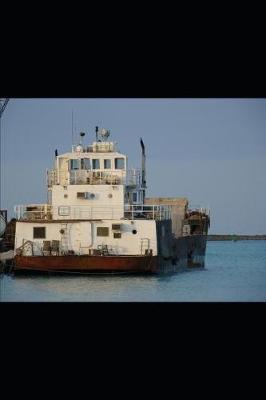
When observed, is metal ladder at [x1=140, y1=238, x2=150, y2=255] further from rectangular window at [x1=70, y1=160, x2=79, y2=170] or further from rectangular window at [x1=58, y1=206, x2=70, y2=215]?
rectangular window at [x1=70, y1=160, x2=79, y2=170]

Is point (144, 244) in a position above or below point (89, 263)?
above

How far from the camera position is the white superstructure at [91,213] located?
20141 mm

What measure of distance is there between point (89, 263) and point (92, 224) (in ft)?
3.03

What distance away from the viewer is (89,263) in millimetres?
19875

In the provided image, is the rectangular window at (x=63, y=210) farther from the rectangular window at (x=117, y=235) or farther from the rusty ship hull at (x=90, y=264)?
the rectangular window at (x=117, y=235)

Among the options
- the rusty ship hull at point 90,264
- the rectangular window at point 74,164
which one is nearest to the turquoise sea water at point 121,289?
the rusty ship hull at point 90,264

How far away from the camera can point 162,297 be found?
1764 centimetres

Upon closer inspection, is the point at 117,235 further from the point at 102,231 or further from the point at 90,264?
the point at 90,264

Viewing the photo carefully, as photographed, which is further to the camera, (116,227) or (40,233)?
(40,233)

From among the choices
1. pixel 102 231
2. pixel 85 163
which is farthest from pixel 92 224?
pixel 85 163

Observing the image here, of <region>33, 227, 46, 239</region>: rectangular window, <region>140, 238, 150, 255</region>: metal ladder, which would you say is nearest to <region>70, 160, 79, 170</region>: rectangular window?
<region>33, 227, 46, 239</region>: rectangular window
